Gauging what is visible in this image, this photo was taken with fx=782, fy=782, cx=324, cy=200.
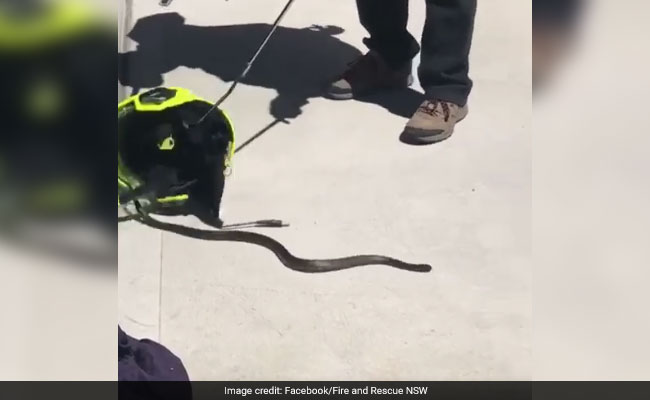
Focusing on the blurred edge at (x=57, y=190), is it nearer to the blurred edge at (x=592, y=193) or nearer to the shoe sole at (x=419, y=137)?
the shoe sole at (x=419, y=137)

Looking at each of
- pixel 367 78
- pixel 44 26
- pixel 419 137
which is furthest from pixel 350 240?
pixel 44 26

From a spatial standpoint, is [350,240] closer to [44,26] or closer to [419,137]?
[419,137]

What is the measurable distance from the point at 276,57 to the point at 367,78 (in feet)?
1.01

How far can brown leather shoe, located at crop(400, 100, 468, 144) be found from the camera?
100 inches

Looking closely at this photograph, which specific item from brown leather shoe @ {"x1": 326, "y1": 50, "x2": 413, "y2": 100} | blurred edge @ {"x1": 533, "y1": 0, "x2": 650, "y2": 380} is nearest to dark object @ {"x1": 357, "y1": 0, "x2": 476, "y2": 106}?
brown leather shoe @ {"x1": 326, "y1": 50, "x2": 413, "y2": 100}

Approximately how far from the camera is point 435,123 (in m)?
2.56

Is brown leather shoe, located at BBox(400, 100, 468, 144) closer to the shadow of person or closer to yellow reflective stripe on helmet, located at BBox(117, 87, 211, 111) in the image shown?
the shadow of person

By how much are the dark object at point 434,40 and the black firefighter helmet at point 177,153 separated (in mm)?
581

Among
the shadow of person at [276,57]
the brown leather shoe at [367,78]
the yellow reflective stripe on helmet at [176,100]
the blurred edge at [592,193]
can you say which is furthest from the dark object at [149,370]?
the blurred edge at [592,193]

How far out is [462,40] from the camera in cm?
254

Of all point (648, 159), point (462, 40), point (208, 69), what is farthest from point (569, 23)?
point (208, 69)

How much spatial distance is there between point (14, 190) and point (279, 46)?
0.95 meters

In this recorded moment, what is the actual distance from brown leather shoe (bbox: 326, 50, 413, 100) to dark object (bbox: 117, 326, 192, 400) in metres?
1.00

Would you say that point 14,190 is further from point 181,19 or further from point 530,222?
point 530,222
